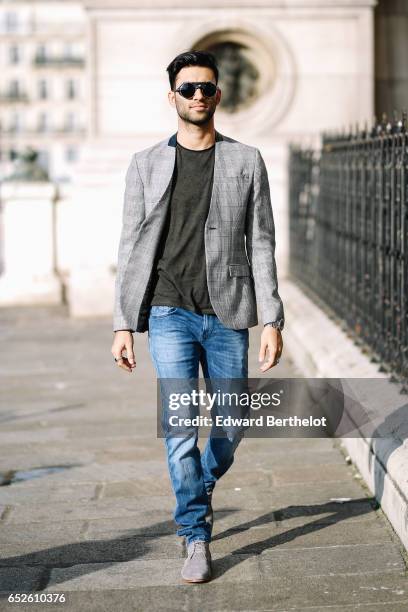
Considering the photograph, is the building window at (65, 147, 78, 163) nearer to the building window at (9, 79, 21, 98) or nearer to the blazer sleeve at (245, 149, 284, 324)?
the building window at (9, 79, 21, 98)

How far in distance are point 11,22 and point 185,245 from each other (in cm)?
11452

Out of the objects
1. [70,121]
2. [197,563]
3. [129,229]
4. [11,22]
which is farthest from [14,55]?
[197,563]

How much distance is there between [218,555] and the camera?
4887 mm

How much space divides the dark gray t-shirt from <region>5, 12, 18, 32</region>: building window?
11355 centimetres

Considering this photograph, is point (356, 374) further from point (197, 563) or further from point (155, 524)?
point (197, 563)

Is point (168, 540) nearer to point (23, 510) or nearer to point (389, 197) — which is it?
point (23, 510)

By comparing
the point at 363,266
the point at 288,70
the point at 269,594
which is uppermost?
the point at 288,70

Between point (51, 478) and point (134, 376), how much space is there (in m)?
3.08

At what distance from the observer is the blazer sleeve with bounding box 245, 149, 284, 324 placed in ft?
15.3

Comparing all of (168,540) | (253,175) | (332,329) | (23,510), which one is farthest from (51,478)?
(332,329)

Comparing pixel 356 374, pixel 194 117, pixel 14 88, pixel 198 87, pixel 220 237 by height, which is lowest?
pixel 356 374

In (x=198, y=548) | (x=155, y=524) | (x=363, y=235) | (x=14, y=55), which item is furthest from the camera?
(x=14, y=55)

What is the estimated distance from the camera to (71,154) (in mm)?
112812

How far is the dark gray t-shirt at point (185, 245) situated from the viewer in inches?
181
